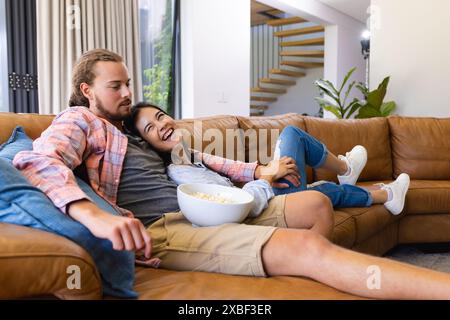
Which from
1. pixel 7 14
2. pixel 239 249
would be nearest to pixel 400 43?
pixel 7 14

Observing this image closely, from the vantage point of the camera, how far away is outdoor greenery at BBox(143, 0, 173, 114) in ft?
13.0

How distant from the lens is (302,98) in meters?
8.14

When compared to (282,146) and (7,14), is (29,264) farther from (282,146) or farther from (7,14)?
(7,14)

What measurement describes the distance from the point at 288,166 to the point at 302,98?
6.75 metres

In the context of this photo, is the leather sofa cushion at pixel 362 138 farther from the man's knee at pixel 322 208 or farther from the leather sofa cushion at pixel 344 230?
the man's knee at pixel 322 208

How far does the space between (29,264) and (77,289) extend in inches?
3.9

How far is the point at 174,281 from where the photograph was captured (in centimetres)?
96

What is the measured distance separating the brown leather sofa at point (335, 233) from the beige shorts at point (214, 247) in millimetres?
33

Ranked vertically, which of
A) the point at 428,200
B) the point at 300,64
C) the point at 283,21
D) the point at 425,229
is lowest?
the point at 425,229

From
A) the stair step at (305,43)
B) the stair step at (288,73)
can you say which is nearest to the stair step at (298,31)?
the stair step at (305,43)

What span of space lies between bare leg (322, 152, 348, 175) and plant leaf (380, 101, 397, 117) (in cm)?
200

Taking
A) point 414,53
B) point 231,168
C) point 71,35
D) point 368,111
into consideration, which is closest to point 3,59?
point 71,35

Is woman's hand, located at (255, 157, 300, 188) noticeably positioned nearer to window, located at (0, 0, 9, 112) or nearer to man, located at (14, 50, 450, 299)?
man, located at (14, 50, 450, 299)

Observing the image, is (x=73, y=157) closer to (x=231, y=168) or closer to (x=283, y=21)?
(x=231, y=168)
